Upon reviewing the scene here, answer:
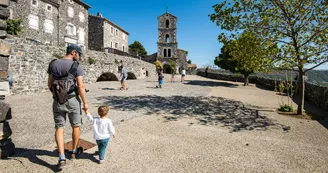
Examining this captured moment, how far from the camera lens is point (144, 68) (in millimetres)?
25406

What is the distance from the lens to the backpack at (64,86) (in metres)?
2.69

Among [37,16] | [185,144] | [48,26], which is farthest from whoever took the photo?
[48,26]

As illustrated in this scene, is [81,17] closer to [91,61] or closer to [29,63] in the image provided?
[91,61]

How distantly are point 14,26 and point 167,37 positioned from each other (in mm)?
30582

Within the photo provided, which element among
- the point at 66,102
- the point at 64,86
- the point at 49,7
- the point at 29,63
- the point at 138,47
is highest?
the point at 138,47

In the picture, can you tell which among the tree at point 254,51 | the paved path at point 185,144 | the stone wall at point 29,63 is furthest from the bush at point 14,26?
the tree at point 254,51

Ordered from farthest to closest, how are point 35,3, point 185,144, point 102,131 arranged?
point 35,3 < point 185,144 < point 102,131

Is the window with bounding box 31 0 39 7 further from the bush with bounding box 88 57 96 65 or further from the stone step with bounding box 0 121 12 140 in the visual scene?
the stone step with bounding box 0 121 12 140

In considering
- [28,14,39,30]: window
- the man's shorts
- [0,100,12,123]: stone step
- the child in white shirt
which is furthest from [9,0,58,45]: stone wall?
the child in white shirt

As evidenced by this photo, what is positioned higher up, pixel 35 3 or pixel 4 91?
pixel 35 3

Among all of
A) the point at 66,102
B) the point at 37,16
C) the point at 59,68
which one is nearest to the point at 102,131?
the point at 66,102

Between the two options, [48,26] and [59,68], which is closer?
[59,68]

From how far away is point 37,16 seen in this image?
20.5 meters

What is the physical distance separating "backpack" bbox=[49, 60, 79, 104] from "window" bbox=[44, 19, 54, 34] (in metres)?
23.8
